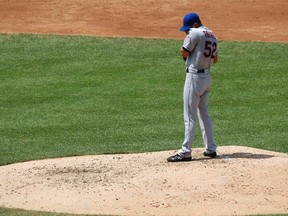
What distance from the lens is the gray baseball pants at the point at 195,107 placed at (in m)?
12.0

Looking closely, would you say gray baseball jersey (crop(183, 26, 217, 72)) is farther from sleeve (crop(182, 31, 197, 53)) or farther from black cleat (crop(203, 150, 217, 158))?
black cleat (crop(203, 150, 217, 158))

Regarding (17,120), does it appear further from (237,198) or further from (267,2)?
(267,2)

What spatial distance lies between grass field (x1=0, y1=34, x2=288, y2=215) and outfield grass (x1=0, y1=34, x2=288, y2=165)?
2 cm

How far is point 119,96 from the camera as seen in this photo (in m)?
16.7

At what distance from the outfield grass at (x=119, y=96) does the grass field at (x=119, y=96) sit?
0.05 feet

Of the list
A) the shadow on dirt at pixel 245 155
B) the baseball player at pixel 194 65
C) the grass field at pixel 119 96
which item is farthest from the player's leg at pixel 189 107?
the grass field at pixel 119 96

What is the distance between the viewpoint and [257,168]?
11531 millimetres

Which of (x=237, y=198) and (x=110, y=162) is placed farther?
(x=110, y=162)

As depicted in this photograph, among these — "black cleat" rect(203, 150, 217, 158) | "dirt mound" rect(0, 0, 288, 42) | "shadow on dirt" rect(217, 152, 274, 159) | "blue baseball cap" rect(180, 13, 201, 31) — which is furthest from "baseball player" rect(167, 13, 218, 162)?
"dirt mound" rect(0, 0, 288, 42)

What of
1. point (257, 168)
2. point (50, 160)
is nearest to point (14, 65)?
point (50, 160)

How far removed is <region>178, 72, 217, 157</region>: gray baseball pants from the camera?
12016 millimetres

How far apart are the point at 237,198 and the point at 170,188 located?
83 cm

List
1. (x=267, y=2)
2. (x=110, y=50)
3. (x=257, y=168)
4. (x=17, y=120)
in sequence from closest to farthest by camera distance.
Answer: (x=257, y=168) < (x=17, y=120) < (x=110, y=50) < (x=267, y=2)

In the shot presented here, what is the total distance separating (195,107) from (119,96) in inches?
185
